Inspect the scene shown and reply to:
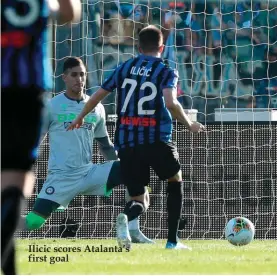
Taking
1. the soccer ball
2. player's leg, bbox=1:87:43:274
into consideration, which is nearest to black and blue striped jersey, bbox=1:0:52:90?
player's leg, bbox=1:87:43:274

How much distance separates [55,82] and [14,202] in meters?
8.17

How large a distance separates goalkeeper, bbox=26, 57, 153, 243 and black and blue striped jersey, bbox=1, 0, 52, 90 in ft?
17.2

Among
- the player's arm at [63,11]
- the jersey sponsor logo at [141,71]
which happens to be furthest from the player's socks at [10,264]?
the jersey sponsor logo at [141,71]

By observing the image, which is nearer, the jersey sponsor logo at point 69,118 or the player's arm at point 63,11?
the player's arm at point 63,11

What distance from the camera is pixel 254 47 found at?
14734mm

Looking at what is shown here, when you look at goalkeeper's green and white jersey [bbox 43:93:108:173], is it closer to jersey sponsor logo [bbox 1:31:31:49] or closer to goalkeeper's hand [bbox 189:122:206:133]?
goalkeeper's hand [bbox 189:122:206:133]

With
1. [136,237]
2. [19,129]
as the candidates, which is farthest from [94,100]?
[19,129]

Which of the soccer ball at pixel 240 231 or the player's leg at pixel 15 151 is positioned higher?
the player's leg at pixel 15 151

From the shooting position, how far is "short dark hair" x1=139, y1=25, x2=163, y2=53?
8.34 metres

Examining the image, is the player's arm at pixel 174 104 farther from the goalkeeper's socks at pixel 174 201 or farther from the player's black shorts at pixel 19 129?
the player's black shorts at pixel 19 129

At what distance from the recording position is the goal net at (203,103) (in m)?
11.1

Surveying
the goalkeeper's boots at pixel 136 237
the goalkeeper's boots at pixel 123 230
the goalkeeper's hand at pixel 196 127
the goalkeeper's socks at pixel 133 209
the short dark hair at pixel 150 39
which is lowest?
the goalkeeper's boots at pixel 136 237

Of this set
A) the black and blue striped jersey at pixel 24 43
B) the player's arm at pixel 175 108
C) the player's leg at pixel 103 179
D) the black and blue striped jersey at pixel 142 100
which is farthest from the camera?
the player's leg at pixel 103 179

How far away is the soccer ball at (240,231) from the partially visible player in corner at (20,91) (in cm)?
469
